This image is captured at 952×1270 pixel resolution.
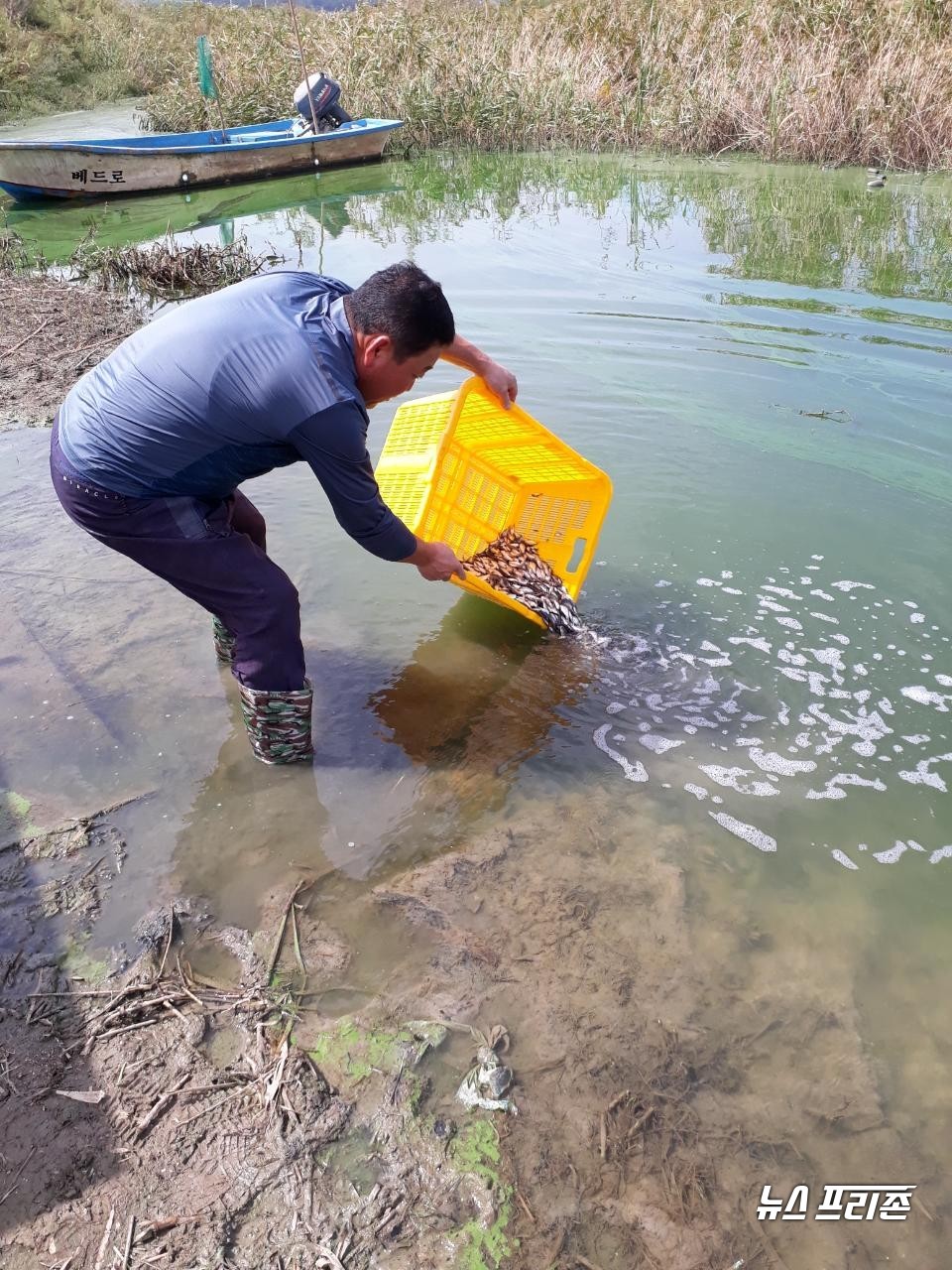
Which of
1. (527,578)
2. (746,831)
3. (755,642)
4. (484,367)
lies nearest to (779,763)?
(746,831)

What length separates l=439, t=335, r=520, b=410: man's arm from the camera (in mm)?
3120

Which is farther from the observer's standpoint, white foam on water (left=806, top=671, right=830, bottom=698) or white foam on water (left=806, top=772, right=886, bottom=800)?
white foam on water (left=806, top=671, right=830, bottom=698)

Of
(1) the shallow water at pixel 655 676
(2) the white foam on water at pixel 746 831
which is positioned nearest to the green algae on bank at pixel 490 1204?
(1) the shallow water at pixel 655 676

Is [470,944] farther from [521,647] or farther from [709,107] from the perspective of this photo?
[709,107]

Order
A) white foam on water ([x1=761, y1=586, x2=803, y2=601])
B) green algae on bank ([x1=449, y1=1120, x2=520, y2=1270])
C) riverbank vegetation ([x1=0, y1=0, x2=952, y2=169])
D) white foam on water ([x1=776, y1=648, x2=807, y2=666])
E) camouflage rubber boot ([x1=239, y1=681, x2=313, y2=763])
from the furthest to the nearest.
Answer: riverbank vegetation ([x1=0, y1=0, x2=952, y2=169]), white foam on water ([x1=761, y1=586, x2=803, y2=601]), white foam on water ([x1=776, y1=648, x2=807, y2=666]), camouflage rubber boot ([x1=239, y1=681, x2=313, y2=763]), green algae on bank ([x1=449, y1=1120, x2=520, y2=1270])

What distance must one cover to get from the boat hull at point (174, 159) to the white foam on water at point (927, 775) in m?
12.8

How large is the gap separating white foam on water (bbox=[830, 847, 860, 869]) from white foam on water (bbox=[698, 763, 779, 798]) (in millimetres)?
301

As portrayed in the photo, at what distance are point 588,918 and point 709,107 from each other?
14395 mm

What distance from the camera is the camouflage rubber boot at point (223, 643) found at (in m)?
3.64

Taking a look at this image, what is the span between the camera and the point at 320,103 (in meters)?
14.1

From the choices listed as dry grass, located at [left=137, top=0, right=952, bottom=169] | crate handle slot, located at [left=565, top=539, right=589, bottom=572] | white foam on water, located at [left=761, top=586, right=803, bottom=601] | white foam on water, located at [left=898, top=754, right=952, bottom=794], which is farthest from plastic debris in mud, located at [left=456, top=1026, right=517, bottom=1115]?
dry grass, located at [left=137, top=0, right=952, bottom=169]

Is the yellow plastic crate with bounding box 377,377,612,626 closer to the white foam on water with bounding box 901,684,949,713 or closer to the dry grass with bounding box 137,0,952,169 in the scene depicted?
the white foam on water with bounding box 901,684,949,713

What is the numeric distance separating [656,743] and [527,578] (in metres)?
0.92

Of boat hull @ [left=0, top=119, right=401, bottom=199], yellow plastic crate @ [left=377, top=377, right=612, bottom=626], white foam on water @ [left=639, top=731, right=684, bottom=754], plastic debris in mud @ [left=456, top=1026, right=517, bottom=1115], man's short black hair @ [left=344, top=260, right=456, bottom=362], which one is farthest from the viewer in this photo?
boat hull @ [left=0, top=119, right=401, bottom=199]
